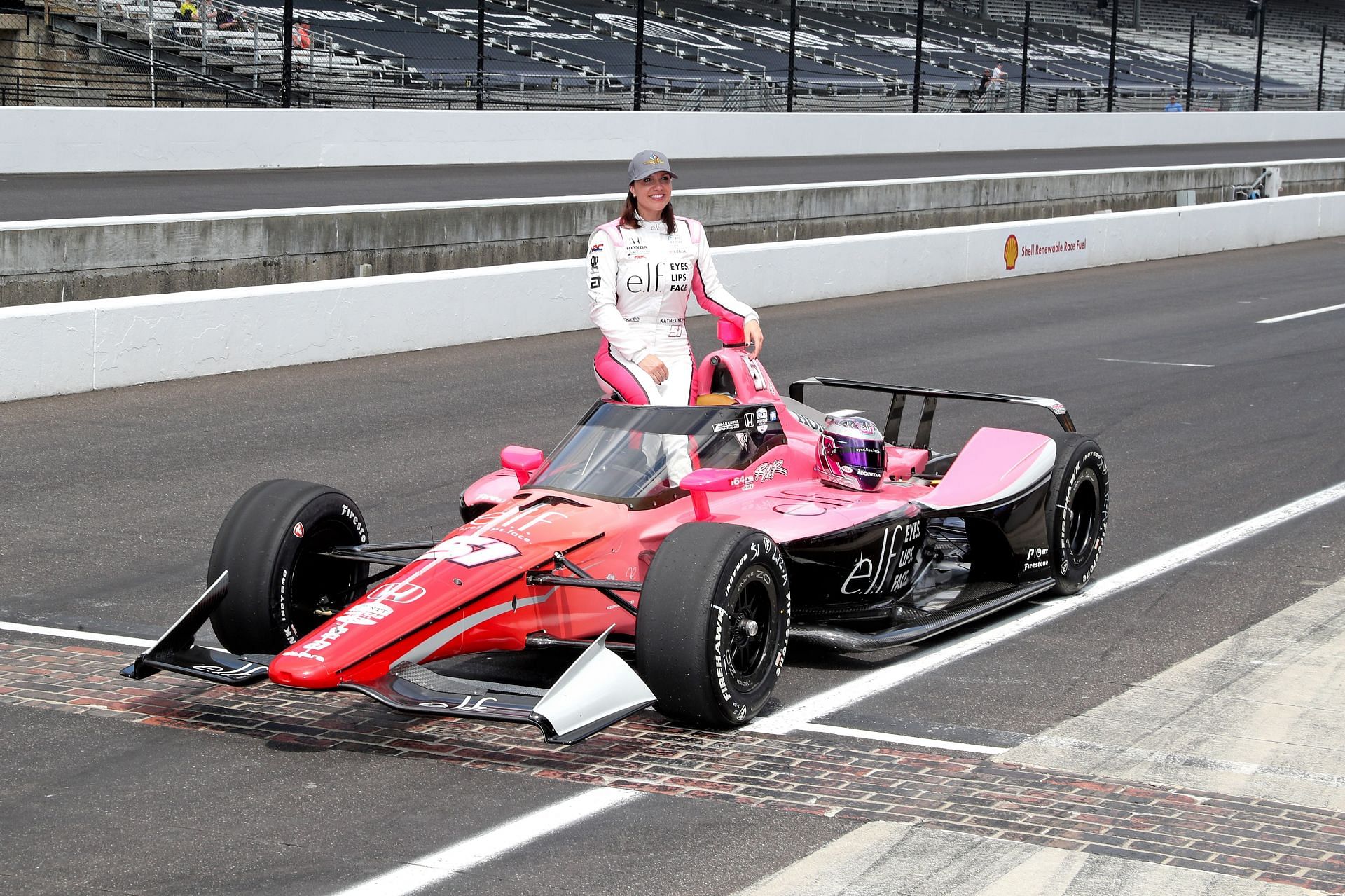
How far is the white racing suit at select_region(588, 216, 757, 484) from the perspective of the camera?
839 cm

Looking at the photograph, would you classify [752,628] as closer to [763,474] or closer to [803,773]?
[803,773]

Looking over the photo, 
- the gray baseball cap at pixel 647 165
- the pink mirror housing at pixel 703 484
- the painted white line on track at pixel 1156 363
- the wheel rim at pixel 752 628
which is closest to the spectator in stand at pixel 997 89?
the painted white line on track at pixel 1156 363

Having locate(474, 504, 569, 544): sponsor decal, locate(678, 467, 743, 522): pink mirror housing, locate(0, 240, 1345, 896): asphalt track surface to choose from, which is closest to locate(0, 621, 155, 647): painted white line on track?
locate(0, 240, 1345, 896): asphalt track surface

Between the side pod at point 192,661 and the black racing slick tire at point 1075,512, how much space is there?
12.6 ft

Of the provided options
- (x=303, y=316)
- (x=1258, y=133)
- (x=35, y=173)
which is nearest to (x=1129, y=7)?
(x=1258, y=133)

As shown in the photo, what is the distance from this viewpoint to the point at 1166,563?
29.2 feet

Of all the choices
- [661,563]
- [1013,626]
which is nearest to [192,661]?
[661,563]

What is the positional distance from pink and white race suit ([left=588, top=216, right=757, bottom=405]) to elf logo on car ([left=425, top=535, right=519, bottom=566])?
196cm

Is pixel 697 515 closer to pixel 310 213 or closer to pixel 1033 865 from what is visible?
pixel 1033 865

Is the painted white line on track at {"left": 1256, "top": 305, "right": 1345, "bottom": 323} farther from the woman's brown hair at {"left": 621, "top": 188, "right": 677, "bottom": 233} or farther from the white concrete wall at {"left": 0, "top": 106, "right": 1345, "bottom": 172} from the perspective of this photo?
the white concrete wall at {"left": 0, "top": 106, "right": 1345, "bottom": 172}

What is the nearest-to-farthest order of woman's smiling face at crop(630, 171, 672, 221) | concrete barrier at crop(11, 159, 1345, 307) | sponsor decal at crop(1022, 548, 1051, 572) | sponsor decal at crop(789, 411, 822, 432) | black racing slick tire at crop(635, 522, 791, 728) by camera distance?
black racing slick tire at crop(635, 522, 791, 728)
sponsor decal at crop(789, 411, 822, 432)
sponsor decal at crop(1022, 548, 1051, 572)
woman's smiling face at crop(630, 171, 672, 221)
concrete barrier at crop(11, 159, 1345, 307)

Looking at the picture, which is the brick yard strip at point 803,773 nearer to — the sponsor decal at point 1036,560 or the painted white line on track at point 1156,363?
the sponsor decal at point 1036,560

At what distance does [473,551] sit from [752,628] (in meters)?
1.05

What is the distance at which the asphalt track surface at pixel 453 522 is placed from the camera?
199 inches
